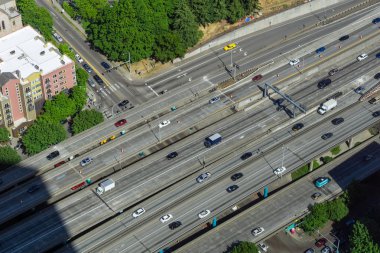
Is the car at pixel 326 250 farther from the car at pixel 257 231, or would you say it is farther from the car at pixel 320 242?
the car at pixel 257 231

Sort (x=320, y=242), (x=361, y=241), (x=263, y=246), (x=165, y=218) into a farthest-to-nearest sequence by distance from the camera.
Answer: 1. (x=320, y=242)
2. (x=263, y=246)
3. (x=165, y=218)
4. (x=361, y=241)

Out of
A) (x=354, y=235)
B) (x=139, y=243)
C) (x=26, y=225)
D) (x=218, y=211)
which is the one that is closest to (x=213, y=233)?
(x=218, y=211)

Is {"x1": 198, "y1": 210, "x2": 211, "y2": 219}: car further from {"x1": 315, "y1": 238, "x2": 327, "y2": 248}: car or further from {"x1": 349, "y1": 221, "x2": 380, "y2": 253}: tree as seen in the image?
{"x1": 349, "y1": 221, "x2": 380, "y2": 253}: tree

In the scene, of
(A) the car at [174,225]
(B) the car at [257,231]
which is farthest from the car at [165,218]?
(B) the car at [257,231]

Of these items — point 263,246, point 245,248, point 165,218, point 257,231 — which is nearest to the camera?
point 245,248

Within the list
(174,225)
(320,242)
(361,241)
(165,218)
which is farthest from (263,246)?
(165,218)

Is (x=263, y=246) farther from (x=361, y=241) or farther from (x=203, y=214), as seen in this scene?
(x=361, y=241)

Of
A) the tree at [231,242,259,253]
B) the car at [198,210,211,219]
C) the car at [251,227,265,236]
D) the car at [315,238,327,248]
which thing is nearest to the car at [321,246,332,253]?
the car at [315,238,327,248]
